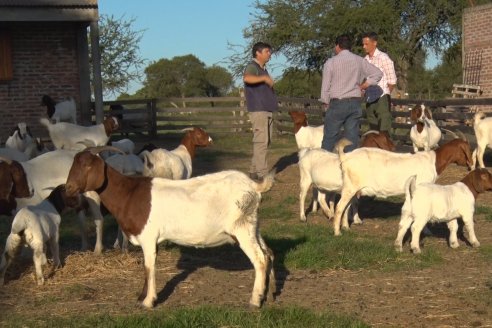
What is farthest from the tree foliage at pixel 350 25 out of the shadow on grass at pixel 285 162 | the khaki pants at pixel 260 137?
the khaki pants at pixel 260 137

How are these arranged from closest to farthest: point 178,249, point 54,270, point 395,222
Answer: point 54,270, point 178,249, point 395,222

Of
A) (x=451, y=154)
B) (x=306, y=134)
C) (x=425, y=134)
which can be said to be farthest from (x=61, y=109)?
(x=451, y=154)

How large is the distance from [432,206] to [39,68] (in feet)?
47.9

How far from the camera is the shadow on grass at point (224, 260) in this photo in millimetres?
8328

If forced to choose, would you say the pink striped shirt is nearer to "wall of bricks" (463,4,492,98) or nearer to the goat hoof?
the goat hoof

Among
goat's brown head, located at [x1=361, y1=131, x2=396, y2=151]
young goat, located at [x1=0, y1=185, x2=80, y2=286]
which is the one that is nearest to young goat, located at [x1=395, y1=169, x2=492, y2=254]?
goat's brown head, located at [x1=361, y1=131, x2=396, y2=151]

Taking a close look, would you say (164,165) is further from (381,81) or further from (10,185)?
(381,81)

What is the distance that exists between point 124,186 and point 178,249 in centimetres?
235

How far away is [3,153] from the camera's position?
12781 mm

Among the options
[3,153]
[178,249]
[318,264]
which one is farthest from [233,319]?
[3,153]

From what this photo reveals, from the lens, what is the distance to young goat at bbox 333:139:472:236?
10.3 meters

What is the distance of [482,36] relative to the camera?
27.9 meters

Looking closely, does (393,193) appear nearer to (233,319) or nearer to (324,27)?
(233,319)

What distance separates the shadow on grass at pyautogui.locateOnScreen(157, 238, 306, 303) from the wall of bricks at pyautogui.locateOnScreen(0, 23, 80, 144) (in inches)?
505
